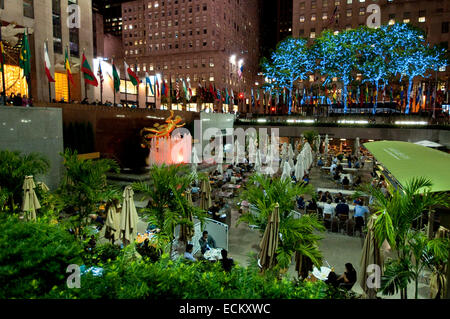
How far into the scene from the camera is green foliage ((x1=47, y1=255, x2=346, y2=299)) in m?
3.68

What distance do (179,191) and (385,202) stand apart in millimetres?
5238

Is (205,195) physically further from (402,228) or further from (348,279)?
(402,228)

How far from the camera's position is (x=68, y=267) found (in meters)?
3.98

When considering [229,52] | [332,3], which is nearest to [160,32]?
[229,52]

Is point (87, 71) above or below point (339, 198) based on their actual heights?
above

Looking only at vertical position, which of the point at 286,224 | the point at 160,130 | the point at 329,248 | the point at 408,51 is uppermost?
the point at 408,51

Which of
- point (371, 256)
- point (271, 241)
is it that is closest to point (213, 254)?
point (271, 241)

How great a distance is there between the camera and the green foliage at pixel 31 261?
3506 mm

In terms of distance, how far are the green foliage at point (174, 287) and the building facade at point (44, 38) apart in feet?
80.2

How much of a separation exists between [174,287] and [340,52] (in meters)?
47.5

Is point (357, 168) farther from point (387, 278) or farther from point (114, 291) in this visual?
point (114, 291)

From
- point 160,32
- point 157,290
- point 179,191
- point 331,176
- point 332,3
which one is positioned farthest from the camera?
point 160,32

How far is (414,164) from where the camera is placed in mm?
8688

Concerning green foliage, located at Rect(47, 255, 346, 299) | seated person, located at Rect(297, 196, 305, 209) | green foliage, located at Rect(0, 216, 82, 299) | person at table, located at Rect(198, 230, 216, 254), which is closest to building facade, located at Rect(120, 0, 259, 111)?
seated person, located at Rect(297, 196, 305, 209)
